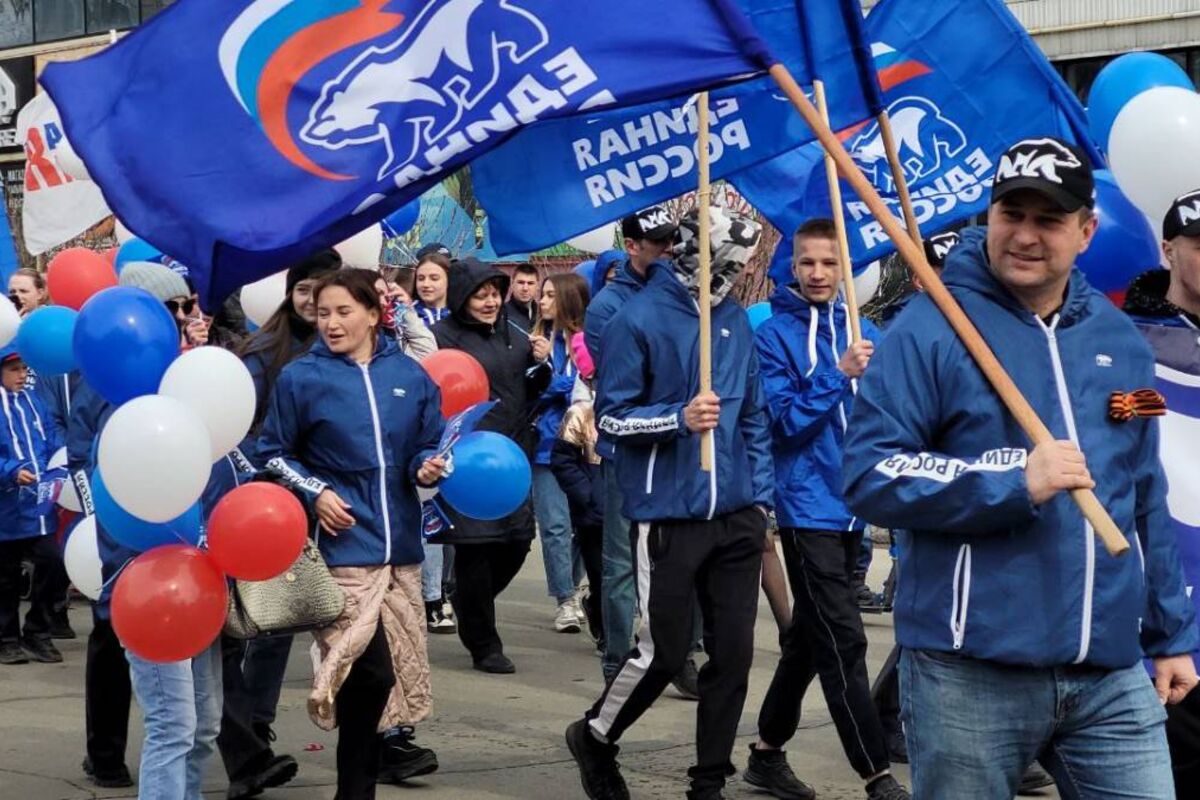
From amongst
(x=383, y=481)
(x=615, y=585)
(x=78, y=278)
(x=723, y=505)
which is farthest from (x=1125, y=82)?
(x=78, y=278)

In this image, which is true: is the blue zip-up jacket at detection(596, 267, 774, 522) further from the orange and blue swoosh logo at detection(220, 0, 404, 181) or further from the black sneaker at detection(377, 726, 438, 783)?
the orange and blue swoosh logo at detection(220, 0, 404, 181)

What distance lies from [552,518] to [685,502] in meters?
4.20

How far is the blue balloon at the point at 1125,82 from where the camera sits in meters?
6.89

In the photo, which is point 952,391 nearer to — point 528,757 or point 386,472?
point 386,472

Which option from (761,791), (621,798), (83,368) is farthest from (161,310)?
(761,791)

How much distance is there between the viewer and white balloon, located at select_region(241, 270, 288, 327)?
324 inches

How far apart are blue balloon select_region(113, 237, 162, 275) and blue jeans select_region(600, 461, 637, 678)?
2290 millimetres

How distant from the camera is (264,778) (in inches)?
291

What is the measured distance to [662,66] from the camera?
18.2ft

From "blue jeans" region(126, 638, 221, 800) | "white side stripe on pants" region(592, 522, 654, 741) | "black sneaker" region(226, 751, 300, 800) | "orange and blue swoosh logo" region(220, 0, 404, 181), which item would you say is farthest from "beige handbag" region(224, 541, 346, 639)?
"orange and blue swoosh logo" region(220, 0, 404, 181)

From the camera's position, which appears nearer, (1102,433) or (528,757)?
(1102,433)

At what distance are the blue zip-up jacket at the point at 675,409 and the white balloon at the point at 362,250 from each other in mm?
1864

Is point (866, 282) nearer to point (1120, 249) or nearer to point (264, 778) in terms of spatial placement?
point (1120, 249)

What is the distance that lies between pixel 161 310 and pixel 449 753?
2619mm
